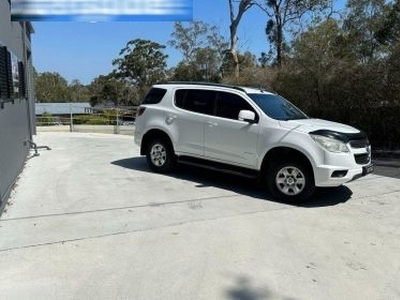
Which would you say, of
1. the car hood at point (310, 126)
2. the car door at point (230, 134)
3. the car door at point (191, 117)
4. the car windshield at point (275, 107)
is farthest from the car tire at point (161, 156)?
the car hood at point (310, 126)

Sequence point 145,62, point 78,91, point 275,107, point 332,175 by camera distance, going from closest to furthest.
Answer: point 332,175, point 275,107, point 145,62, point 78,91

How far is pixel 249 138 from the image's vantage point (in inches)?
327

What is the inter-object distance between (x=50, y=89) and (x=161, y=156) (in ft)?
220

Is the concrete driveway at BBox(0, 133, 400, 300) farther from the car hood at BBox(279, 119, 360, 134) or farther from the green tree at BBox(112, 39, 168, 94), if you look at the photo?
the green tree at BBox(112, 39, 168, 94)

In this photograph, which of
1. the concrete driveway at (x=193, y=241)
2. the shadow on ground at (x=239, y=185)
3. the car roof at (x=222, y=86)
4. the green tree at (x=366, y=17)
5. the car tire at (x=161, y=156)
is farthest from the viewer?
the green tree at (x=366, y=17)

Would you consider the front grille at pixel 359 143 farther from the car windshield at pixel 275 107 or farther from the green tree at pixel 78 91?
the green tree at pixel 78 91

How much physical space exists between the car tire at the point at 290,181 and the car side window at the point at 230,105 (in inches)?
48.2

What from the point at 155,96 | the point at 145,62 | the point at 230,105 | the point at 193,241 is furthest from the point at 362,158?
the point at 145,62

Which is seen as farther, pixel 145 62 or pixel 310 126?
pixel 145 62

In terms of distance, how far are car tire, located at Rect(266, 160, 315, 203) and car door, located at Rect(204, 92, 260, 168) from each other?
0.50 meters

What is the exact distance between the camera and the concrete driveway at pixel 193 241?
445 centimetres

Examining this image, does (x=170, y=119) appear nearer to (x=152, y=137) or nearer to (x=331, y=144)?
(x=152, y=137)

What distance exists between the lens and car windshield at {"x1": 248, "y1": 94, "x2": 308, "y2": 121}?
8391 mm

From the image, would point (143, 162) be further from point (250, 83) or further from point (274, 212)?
point (250, 83)
